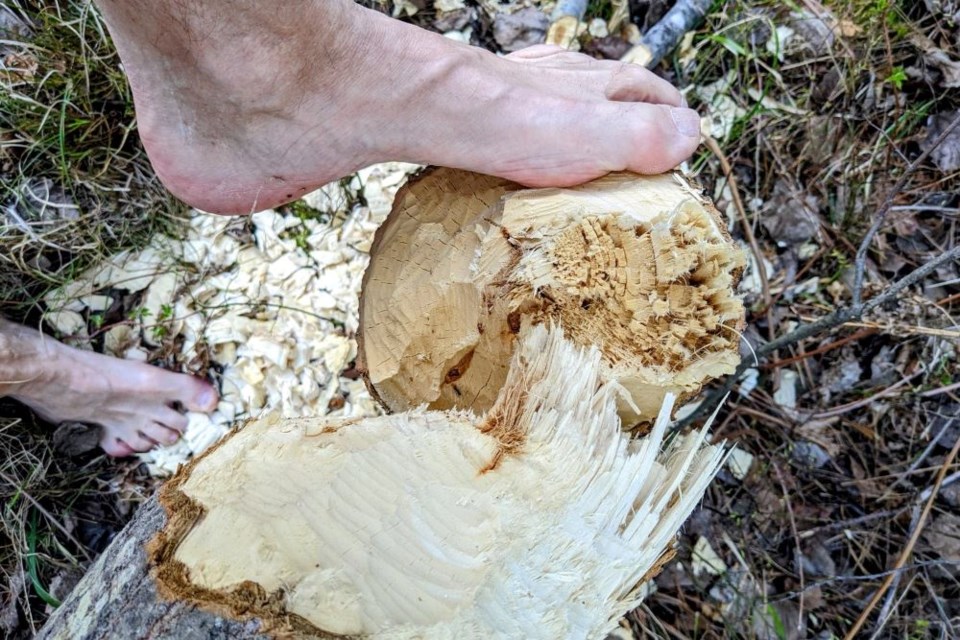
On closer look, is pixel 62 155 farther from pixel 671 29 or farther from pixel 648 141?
pixel 671 29

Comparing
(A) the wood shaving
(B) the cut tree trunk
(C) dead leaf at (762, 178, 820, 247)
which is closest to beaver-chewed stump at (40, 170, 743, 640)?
(B) the cut tree trunk


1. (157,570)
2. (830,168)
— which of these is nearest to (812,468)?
(830,168)

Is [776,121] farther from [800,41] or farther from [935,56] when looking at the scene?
[935,56]

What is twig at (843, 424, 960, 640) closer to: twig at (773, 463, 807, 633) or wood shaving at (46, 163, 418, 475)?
twig at (773, 463, 807, 633)

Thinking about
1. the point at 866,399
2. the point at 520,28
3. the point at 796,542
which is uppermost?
the point at 520,28

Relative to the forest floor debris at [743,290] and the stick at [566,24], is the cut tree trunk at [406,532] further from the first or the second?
the stick at [566,24]

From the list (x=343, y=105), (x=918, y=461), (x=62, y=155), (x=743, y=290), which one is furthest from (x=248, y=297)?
(x=918, y=461)

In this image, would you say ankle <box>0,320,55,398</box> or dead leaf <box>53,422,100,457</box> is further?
dead leaf <box>53,422,100,457</box>
